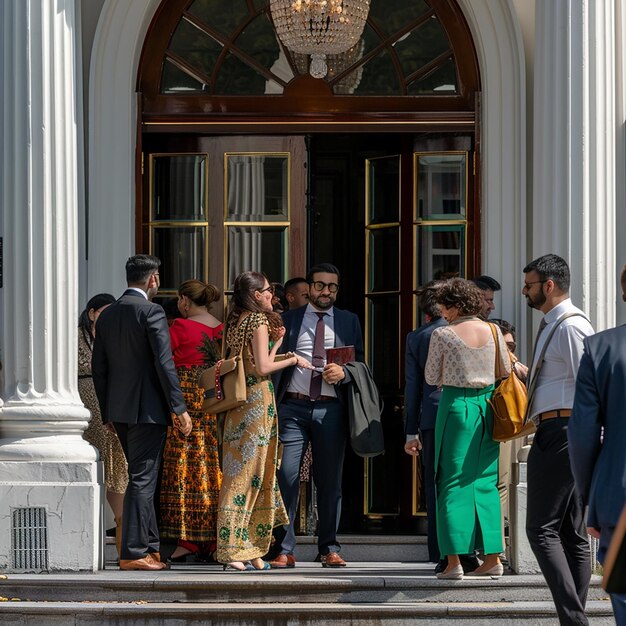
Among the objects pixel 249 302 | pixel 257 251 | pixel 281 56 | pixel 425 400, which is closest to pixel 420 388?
pixel 425 400

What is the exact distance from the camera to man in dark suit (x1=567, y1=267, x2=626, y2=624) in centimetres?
650

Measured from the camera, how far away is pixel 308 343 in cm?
958

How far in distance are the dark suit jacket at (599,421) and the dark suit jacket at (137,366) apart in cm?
318

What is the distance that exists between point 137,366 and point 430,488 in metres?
1.93

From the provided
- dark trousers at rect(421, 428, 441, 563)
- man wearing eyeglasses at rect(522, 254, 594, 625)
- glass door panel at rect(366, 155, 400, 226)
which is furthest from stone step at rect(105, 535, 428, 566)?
man wearing eyeglasses at rect(522, 254, 594, 625)

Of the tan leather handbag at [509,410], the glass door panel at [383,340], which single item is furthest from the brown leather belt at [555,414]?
the glass door panel at [383,340]

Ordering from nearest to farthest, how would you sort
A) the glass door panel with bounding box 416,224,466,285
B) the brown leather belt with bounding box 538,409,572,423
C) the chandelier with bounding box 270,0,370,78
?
the brown leather belt with bounding box 538,409,572,423, the chandelier with bounding box 270,0,370,78, the glass door panel with bounding box 416,224,466,285

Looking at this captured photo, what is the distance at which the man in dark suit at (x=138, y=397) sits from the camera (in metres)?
9.12

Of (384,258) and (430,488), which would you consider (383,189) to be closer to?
(384,258)

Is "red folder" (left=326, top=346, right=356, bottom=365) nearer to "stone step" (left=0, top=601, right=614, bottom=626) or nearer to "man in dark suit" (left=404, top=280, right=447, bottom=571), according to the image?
"man in dark suit" (left=404, top=280, right=447, bottom=571)

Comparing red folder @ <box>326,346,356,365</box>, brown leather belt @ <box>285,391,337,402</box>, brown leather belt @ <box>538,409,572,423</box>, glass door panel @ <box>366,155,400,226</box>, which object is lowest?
brown leather belt @ <box>285,391,337,402</box>

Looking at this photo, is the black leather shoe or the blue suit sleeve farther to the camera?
the black leather shoe

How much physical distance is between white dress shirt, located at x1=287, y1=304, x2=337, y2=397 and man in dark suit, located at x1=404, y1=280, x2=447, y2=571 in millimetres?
478

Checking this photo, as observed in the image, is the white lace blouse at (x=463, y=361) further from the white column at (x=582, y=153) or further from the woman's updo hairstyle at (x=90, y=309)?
the woman's updo hairstyle at (x=90, y=309)
